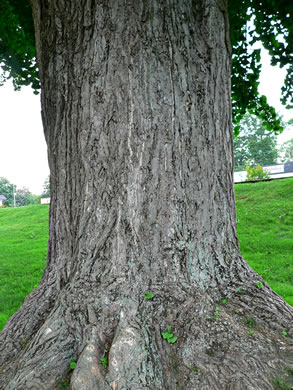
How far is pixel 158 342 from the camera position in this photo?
1.99 m

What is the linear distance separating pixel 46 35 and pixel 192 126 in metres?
1.55

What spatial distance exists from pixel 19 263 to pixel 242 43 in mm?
6976

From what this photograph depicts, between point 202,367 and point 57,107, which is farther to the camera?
point 57,107

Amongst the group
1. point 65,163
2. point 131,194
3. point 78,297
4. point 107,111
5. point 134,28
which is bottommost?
point 78,297

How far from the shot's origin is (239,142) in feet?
183

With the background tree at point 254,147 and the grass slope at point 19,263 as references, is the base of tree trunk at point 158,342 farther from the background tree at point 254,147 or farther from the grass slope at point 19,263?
the background tree at point 254,147

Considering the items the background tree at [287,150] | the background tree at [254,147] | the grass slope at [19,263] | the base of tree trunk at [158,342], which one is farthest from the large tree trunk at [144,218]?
the background tree at [287,150]

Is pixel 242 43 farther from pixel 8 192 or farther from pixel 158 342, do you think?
pixel 8 192

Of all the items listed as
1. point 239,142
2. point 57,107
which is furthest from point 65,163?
point 239,142

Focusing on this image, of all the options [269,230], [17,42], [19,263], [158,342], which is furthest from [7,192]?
[158,342]

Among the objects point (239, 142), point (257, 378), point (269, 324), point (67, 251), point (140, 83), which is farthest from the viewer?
point (239, 142)

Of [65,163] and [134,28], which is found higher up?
[134,28]

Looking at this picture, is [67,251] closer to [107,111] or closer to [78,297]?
[78,297]

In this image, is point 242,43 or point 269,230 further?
point 269,230
